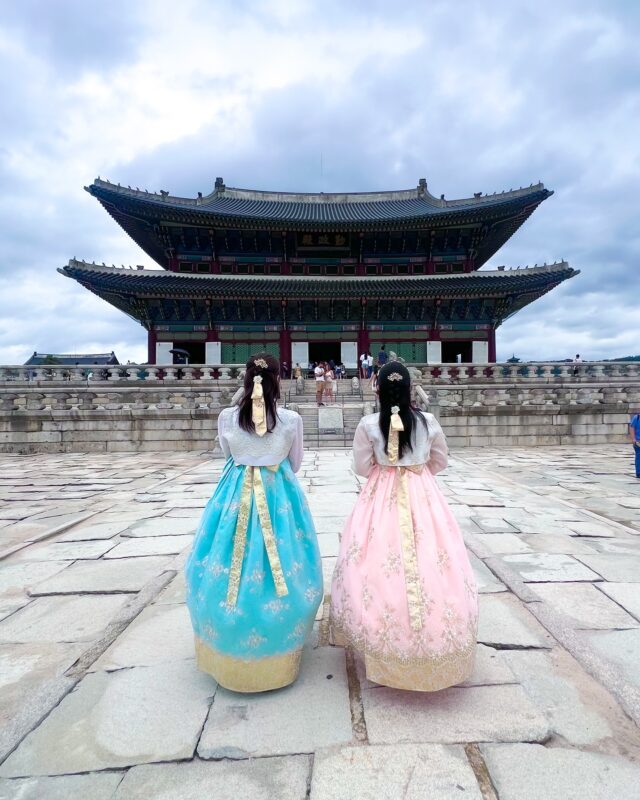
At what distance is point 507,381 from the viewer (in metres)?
15.6

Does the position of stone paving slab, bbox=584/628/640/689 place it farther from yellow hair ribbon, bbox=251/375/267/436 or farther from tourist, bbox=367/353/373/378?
tourist, bbox=367/353/373/378

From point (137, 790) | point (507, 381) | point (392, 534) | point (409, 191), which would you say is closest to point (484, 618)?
point (392, 534)

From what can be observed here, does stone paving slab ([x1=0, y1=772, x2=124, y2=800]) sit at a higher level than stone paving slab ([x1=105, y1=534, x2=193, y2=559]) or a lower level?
higher

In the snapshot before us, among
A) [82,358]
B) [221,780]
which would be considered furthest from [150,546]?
[82,358]

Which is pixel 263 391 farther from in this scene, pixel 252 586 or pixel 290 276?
pixel 290 276

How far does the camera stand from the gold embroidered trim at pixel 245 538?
6.42 ft

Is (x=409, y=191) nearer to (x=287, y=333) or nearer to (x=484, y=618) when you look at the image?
(x=287, y=333)

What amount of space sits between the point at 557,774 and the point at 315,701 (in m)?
0.94

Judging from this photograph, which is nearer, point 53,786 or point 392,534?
point 53,786

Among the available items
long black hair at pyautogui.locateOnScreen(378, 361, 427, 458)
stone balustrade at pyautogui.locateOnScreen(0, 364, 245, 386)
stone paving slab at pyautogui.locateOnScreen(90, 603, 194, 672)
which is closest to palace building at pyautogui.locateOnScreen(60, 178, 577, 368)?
stone balustrade at pyautogui.locateOnScreen(0, 364, 245, 386)

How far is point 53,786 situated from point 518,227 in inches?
922

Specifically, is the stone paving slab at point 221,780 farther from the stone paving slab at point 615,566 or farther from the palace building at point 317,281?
the palace building at point 317,281

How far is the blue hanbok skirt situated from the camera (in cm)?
194

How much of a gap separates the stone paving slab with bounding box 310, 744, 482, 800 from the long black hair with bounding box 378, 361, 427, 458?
1.15 meters
